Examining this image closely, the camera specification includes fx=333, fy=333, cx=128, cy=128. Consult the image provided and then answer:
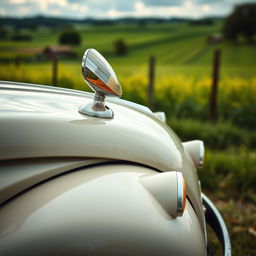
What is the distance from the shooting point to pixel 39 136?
1.21m

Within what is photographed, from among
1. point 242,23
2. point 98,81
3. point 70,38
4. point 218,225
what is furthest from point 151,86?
point 70,38

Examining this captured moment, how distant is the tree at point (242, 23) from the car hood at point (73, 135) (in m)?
31.3

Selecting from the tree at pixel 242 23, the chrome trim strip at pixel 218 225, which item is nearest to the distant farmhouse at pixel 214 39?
the tree at pixel 242 23

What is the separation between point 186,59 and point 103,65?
956 inches

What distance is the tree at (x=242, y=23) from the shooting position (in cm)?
3003

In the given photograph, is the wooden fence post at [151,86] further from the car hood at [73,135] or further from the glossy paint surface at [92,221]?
the glossy paint surface at [92,221]

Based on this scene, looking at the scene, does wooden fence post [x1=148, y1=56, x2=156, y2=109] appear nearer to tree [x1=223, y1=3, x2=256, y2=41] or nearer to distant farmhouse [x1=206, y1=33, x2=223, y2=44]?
tree [x1=223, y1=3, x2=256, y2=41]

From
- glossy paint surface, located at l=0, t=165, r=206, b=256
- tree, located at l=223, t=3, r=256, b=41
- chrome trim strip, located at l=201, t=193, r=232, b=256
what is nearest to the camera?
glossy paint surface, located at l=0, t=165, r=206, b=256

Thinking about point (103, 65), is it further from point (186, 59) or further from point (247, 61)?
point (186, 59)

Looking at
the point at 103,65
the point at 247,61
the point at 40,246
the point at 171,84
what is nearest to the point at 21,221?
the point at 40,246

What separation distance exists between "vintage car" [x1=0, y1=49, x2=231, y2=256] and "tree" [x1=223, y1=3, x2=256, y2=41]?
3140 cm

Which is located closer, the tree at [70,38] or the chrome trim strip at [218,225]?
the chrome trim strip at [218,225]

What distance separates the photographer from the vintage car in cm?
106

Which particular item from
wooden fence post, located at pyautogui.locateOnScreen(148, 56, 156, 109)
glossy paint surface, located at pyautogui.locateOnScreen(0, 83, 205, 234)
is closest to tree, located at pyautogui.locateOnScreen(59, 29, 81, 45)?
wooden fence post, located at pyautogui.locateOnScreen(148, 56, 156, 109)
